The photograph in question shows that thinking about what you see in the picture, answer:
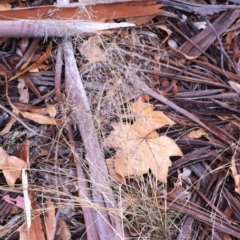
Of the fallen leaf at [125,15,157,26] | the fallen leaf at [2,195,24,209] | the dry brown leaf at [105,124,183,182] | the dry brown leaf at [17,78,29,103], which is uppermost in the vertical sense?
the fallen leaf at [125,15,157,26]

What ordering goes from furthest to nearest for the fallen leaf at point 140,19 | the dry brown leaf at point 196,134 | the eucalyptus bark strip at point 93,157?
the fallen leaf at point 140,19 → the dry brown leaf at point 196,134 → the eucalyptus bark strip at point 93,157

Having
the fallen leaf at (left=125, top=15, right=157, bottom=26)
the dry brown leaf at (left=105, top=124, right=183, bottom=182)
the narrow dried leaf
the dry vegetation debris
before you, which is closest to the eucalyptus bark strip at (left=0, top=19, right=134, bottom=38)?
the dry vegetation debris

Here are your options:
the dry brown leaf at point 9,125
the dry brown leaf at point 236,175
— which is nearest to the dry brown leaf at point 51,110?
the dry brown leaf at point 9,125

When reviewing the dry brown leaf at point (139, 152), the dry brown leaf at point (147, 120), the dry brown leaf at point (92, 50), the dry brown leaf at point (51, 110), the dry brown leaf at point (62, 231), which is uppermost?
the dry brown leaf at point (92, 50)

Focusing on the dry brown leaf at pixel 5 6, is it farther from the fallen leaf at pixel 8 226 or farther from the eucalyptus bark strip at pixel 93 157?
the fallen leaf at pixel 8 226

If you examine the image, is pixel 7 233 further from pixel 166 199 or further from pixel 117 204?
pixel 166 199

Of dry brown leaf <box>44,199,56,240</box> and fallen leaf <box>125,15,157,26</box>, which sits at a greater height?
fallen leaf <box>125,15,157,26</box>

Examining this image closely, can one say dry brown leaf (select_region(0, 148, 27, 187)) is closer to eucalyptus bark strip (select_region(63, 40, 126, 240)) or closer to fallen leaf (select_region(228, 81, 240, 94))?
eucalyptus bark strip (select_region(63, 40, 126, 240))

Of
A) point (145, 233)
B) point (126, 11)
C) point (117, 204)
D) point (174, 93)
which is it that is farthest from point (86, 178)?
point (126, 11)
